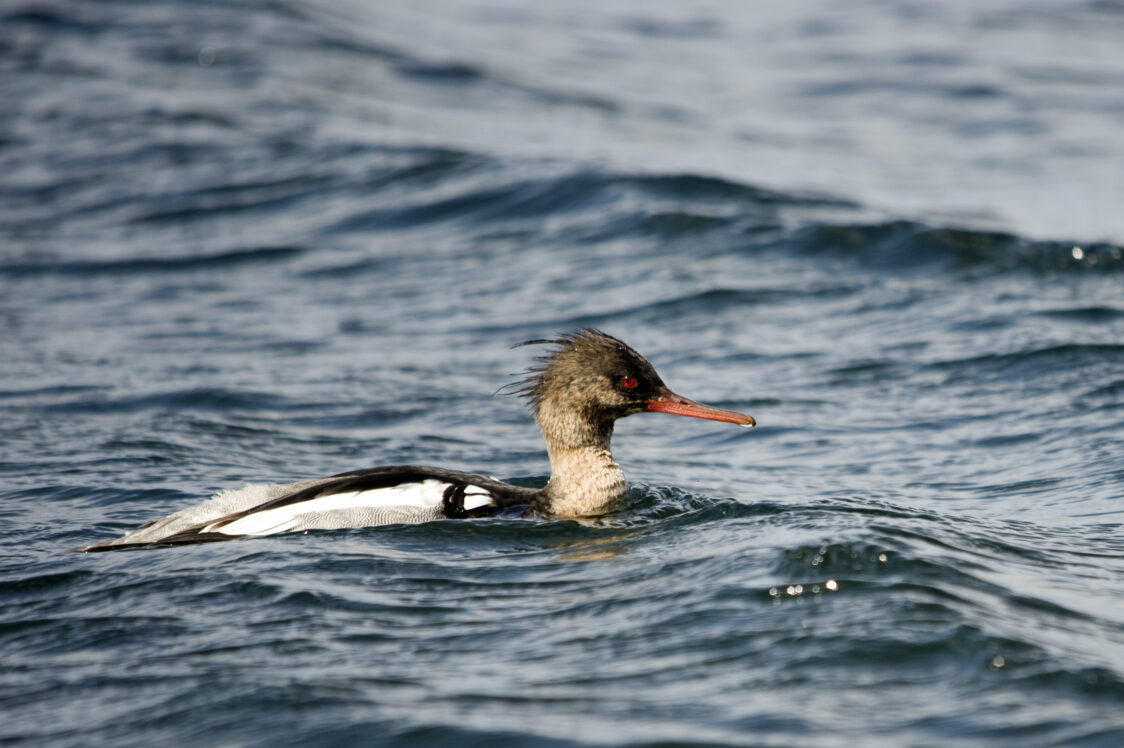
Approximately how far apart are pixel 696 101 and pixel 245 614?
17351 mm

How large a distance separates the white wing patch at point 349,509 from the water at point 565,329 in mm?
148

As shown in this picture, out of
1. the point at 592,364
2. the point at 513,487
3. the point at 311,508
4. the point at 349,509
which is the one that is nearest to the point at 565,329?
the point at 592,364

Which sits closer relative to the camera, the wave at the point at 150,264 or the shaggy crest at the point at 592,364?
the shaggy crest at the point at 592,364

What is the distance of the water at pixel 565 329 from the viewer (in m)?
5.39

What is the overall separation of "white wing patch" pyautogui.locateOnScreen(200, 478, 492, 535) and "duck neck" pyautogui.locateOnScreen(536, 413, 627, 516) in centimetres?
67

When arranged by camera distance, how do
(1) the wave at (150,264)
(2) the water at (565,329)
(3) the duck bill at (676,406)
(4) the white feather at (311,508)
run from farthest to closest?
(1) the wave at (150,264), (3) the duck bill at (676,406), (4) the white feather at (311,508), (2) the water at (565,329)

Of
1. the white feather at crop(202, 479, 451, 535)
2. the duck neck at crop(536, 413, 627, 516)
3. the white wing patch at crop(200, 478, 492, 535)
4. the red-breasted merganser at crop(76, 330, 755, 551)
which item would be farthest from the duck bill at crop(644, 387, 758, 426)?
the white feather at crop(202, 479, 451, 535)

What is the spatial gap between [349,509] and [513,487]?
1085 mm

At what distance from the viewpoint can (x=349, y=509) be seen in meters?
7.39

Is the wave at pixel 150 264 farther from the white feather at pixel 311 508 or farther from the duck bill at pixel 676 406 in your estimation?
the white feather at pixel 311 508

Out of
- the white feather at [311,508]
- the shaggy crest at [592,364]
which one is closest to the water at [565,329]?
the white feather at [311,508]

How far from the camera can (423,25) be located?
26906 mm

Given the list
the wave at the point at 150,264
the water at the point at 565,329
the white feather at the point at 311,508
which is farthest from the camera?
the wave at the point at 150,264

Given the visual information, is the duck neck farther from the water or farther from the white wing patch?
the white wing patch
